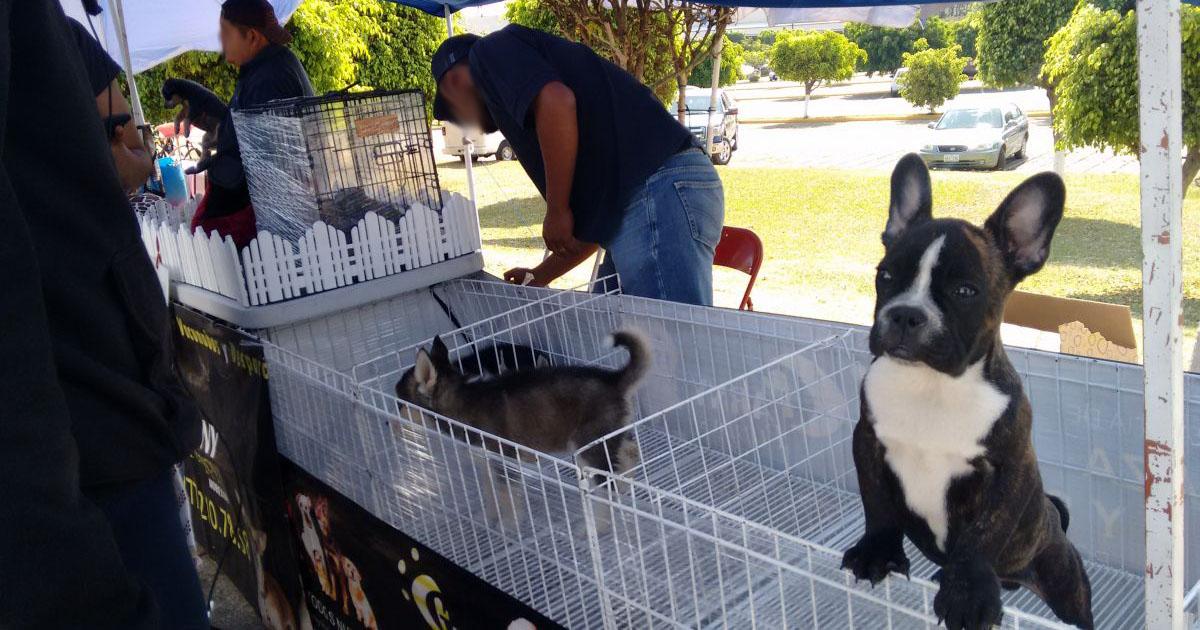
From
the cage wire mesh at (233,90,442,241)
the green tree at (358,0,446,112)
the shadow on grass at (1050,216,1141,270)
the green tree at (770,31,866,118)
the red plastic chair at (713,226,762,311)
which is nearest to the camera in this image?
the cage wire mesh at (233,90,442,241)

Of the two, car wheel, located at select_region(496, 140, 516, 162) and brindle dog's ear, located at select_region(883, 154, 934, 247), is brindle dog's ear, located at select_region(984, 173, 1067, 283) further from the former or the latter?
car wheel, located at select_region(496, 140, 516, 162)

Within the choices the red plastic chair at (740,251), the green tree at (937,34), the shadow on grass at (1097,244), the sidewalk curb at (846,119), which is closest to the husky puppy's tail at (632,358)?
the red plastic chair at (740,251)

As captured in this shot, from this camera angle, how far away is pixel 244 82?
11.5ft

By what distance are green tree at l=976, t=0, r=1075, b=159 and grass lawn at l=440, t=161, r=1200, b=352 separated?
2876 mm

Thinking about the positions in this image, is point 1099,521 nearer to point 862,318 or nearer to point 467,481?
point 467,481

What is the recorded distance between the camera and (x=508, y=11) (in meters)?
13.0

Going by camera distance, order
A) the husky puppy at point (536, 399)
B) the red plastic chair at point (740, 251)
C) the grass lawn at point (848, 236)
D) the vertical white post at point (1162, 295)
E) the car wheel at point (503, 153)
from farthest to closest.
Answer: the car wheel at point (503, 153)
the grass lawn at point (848, 236)
the red plastic chair at point (740, 251)
the husky puppy at point (536, 399)
the vertical white post at point (1162, 295)

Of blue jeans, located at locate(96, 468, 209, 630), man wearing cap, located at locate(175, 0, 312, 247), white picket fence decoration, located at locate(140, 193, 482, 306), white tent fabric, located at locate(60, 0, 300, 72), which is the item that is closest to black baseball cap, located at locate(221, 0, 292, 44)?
man wearing cap, located at locate(175, 0, 312, 247)

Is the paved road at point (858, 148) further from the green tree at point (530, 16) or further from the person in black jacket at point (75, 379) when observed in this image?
the person in black jacket at point (75, 379)

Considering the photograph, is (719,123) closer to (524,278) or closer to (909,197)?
(524,278)

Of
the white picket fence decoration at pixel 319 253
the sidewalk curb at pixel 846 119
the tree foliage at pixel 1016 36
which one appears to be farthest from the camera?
the sidewalk curb at pixel 846 119

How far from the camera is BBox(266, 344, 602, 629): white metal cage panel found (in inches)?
64.3

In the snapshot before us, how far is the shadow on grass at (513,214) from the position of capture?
40.1 feet

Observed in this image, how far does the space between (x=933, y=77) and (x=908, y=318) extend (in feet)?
60.3
